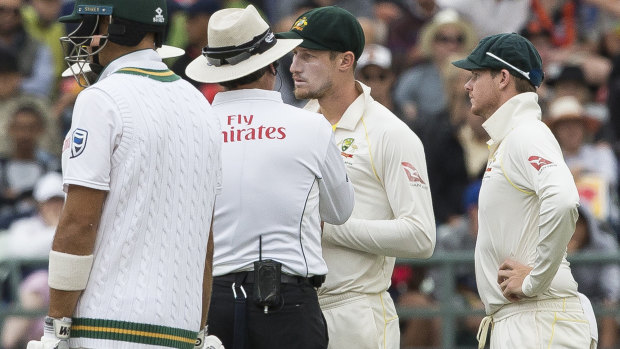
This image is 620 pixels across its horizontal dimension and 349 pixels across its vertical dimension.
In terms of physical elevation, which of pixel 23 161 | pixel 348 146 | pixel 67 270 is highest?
pixel 348 146

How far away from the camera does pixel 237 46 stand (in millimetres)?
5633

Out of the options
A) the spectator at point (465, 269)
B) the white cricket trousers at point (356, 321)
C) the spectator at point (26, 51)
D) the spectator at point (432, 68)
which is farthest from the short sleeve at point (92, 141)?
the spectator at point (26, 51)

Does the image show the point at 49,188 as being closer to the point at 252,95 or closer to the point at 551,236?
the point at 252,95

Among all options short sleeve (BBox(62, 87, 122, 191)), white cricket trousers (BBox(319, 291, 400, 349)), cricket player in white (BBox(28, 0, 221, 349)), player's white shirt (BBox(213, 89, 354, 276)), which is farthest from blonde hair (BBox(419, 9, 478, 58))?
short sleeve (BBox(62, 87, 122, 191))

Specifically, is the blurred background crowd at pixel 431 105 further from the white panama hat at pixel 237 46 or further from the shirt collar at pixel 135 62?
the shirt collar at pixel 135 62

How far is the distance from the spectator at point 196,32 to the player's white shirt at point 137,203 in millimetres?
7130

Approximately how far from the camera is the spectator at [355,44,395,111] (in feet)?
36.0

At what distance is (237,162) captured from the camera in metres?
5.42

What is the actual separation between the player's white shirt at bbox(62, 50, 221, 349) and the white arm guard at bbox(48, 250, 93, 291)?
0.23 ft

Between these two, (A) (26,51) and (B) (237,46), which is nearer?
(B) (237,46)

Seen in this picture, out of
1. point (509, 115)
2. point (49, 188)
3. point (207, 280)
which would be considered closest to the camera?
point (207, 280)

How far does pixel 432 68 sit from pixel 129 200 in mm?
7761

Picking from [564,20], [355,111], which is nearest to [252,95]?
[355,111]

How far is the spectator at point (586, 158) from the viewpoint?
1055 cm
